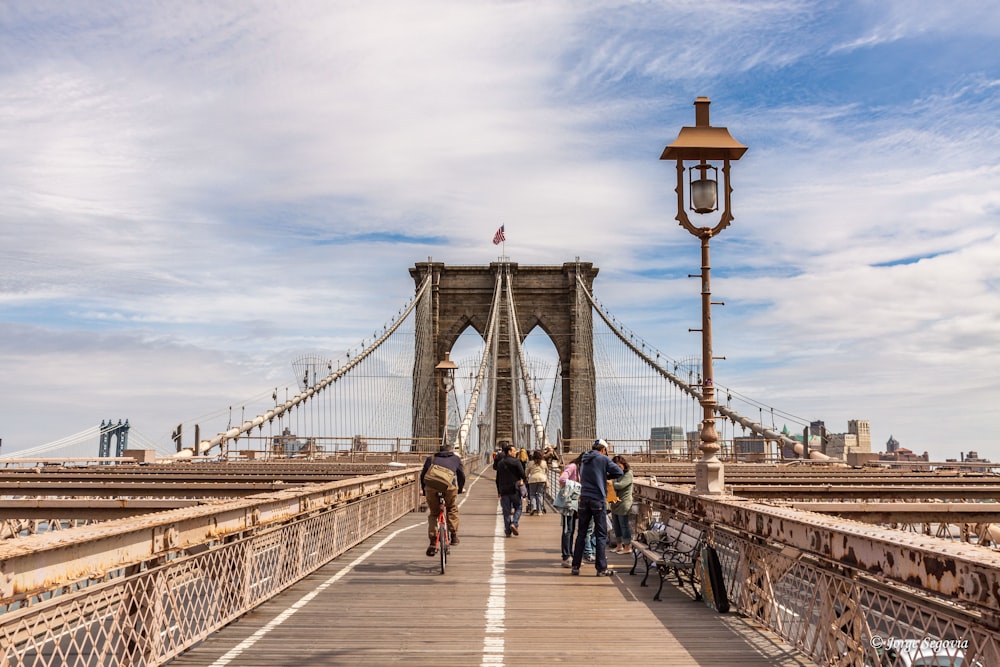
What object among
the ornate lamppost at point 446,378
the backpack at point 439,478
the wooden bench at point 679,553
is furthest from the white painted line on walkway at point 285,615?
the ornate lamppost at point 446,378

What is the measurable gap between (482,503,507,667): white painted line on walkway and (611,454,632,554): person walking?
68.6 inches

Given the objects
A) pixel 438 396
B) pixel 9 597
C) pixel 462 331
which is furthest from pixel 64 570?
pixel 462 331

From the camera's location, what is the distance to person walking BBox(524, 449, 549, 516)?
1969 cm

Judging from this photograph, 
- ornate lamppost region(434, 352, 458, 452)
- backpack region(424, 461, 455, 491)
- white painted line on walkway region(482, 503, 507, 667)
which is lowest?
white painted line on walkway region(482, 503, 507, 667)

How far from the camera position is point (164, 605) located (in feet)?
21.4

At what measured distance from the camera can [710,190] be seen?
1182 centimetres

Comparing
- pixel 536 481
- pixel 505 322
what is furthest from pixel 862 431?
pixel 536 481

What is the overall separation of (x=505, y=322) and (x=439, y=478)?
55.9 meters

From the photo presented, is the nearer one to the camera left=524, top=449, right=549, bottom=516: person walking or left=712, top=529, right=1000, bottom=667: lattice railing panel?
left=712, top=529, right=1000, bottom=667: lattice railing panel

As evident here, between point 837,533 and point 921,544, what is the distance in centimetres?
97

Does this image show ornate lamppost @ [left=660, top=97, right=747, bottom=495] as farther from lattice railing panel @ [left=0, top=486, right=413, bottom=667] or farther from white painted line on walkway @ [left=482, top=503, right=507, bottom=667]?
lattice railing panel @ [left=0, top=486, right=413, bottom=667]

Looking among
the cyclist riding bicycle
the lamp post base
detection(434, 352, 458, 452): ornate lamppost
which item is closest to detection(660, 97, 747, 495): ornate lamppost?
the lamp post base

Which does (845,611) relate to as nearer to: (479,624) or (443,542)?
(479,624)

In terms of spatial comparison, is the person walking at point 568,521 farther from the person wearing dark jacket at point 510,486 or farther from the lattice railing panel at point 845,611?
the lattice railing panel at point 845,611
